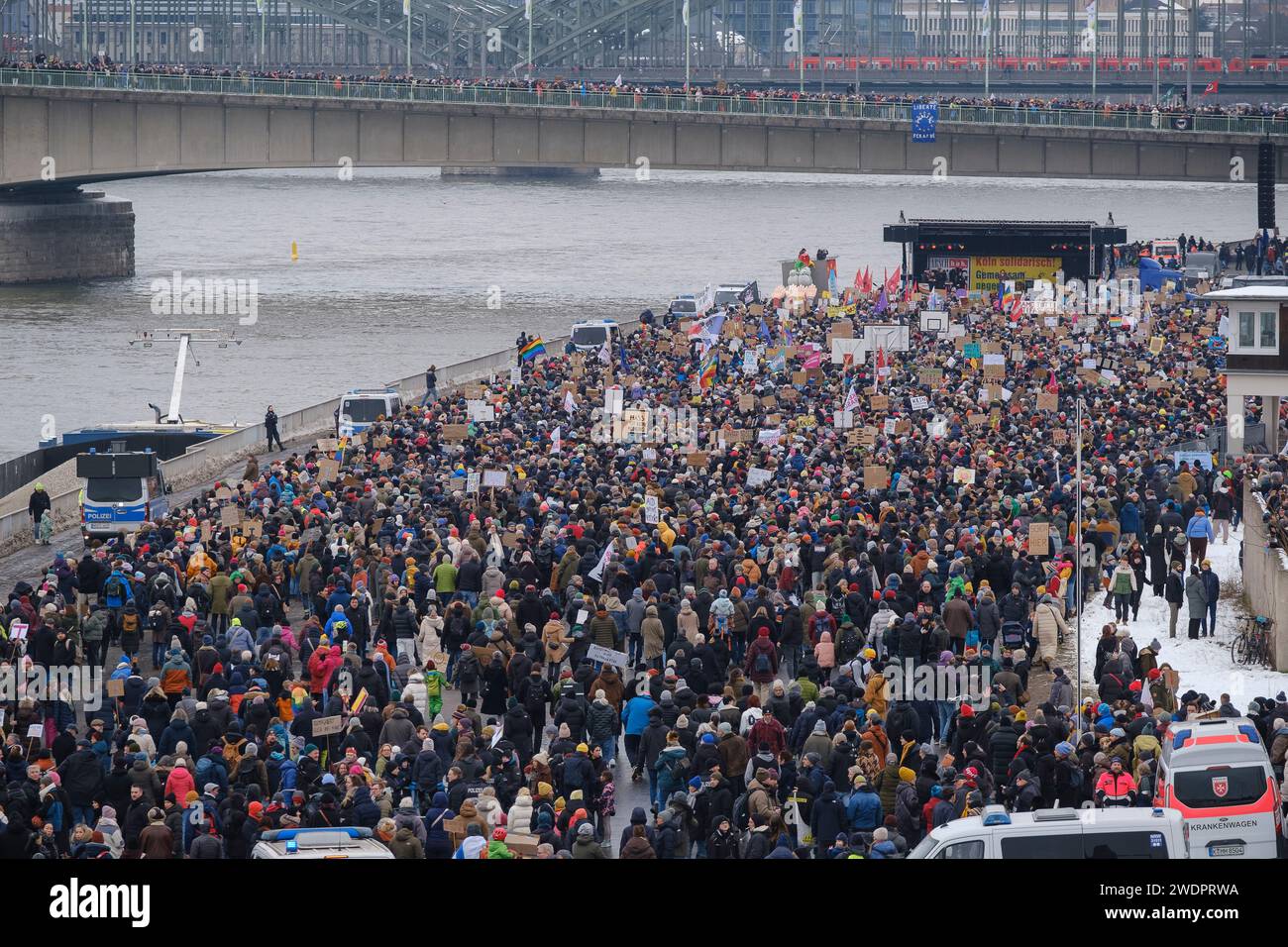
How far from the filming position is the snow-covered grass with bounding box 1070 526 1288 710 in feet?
57.2

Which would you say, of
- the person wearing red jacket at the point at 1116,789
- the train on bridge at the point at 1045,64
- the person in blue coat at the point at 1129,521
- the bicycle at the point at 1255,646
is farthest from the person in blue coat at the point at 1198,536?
the train on bridge at the point at 1045,64

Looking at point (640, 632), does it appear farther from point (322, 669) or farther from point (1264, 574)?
point (1264, 574)

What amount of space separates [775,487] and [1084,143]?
51007 millimetres

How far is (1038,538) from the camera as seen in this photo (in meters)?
19.8

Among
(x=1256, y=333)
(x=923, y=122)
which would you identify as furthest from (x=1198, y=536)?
(x=923, y=122)

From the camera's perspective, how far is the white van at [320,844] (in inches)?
419

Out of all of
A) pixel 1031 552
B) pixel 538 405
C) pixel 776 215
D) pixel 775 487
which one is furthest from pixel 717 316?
pixel 776 215

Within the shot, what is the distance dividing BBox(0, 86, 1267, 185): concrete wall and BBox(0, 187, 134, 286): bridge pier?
986 centimetres

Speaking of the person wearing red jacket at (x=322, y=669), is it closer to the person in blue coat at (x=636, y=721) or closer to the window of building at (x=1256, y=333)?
the person in blue coat at (x=636, y=721)

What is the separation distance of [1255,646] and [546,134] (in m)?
56.0

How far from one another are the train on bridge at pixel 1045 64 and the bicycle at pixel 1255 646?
13183 cm

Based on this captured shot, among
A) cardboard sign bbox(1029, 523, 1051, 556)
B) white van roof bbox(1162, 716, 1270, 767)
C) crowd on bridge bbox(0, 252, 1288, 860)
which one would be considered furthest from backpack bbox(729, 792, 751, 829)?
cardboard sign bbox(1029, 523, 1051, 556)

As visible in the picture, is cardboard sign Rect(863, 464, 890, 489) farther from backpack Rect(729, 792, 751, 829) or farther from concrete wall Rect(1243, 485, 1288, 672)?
backpack Rect(729, 792, 751, 829)
